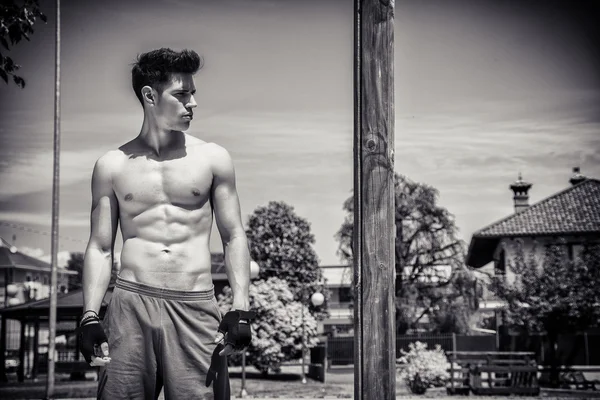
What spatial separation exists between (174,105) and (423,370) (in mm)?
17048

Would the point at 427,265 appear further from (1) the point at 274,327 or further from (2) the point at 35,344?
(2) the point at 35,344

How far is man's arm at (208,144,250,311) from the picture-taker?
3.67m

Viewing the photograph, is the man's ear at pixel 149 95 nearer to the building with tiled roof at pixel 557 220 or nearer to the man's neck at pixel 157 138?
the man's neck at pixel 157 138

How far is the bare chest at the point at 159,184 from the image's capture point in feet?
11.8

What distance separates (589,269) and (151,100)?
22031 millimetres

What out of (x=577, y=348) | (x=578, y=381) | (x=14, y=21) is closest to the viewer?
(x=14, y=21)

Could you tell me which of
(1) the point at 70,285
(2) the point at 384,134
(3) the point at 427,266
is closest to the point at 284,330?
(3) the point at 427,266

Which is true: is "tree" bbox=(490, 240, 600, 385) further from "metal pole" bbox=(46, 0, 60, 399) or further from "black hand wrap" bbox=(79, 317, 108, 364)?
"black hand wrap" bbox=(79, 317, 108, 364)

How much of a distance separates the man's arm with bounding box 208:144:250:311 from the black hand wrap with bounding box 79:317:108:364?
562mm

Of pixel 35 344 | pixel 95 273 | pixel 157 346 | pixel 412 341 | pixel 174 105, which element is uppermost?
pixel 174 105

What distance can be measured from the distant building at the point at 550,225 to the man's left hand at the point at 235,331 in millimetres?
29899

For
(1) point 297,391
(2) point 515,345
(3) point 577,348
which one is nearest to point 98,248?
(1) point 297,391

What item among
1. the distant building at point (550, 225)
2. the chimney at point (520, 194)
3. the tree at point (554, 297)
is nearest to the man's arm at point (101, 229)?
the tree at point (554, 297)

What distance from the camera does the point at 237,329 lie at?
11.4ft
